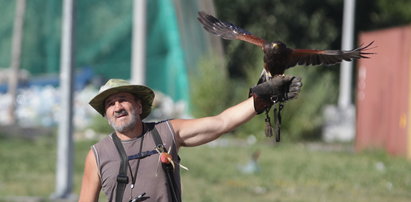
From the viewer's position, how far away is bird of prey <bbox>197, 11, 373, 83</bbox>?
5777mm

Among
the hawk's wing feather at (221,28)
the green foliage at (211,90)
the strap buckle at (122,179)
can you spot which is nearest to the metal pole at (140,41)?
the green foliage at (211,90)

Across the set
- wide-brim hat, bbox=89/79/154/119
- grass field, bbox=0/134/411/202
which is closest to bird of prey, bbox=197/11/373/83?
wide-brim hat, bbox=89/79/154/119

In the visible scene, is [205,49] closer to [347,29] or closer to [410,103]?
[347,29]

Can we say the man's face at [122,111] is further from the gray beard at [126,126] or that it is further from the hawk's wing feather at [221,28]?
the hawk's wing feather at [221,28]

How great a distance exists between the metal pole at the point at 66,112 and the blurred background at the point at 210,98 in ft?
0.08

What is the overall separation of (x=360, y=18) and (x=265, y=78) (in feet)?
131

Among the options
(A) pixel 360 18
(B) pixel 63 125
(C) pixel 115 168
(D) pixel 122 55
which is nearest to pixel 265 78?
(C) pixel 115 168

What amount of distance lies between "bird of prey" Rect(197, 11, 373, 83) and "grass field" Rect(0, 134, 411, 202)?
6970 millimetres

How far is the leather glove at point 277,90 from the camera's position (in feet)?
18.7

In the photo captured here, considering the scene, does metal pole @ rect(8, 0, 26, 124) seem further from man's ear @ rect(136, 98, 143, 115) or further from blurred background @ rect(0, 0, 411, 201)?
man's ear @ rect(136, 98, 143, 115)

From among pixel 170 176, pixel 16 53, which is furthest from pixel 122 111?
pixel 16 53

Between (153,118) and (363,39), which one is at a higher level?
(363,39)

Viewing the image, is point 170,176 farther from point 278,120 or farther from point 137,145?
point 278,120

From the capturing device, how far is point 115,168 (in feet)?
19.7
